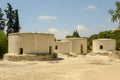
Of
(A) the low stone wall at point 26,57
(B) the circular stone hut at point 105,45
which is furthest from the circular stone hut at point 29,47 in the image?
(B) the circular stone hut at point 105,45

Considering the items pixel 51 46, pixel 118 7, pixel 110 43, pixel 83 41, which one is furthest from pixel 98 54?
pixel 118 7

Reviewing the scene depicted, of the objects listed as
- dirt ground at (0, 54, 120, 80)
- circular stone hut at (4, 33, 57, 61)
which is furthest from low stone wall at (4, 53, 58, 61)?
dirt ground at (0, 54, 120, 80)

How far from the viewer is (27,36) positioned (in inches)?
1009

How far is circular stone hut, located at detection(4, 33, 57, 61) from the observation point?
82.0 feet

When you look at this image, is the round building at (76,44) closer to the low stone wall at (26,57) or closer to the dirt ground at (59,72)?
the low stone wall at (26,57)

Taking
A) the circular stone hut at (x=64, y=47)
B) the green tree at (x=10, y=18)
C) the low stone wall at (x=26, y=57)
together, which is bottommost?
the low stone wall at (x=26, y=57)

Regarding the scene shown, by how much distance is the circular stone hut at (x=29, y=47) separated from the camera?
82.0 ft

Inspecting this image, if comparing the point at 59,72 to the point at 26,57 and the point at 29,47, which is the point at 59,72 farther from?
the point at 29,47

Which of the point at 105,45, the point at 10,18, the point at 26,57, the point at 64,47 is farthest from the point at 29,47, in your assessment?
the point at 10,18

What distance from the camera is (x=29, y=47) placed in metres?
25.5

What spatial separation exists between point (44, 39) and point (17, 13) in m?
19.5

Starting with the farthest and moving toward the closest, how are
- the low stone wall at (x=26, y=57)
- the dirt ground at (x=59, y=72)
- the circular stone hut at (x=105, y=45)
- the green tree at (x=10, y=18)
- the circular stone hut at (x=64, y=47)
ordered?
1. the green tree at (x=10, y=18)
2. the circular stone hut at (x=64, y=47)
3. the circular stone hut at (x=105, y=45)
4. the low stone wall at (x=26, y=57)
5. the dirt ground at (x=59, y=72)

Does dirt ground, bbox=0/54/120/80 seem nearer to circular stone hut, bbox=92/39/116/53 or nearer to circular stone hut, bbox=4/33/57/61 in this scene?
circular stone hut, bbox=4/33/57/61

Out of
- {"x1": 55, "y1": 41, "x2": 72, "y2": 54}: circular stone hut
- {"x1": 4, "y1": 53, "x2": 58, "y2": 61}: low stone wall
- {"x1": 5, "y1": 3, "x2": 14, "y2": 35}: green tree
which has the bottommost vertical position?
{"x1": 4, "y1": 53, "x2": 58, "y2": 61}: low stone wall
